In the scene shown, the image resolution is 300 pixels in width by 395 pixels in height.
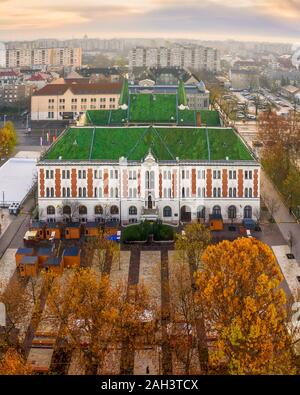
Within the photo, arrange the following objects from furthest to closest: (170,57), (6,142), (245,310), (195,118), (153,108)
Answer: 1. (170,57)
2. (6,142)
3. (153,108)
4. (195,118)
5. (245,310)

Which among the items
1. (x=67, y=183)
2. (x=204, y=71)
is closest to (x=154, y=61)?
(x=204, y=71)

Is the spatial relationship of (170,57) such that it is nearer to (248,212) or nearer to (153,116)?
(153,116)

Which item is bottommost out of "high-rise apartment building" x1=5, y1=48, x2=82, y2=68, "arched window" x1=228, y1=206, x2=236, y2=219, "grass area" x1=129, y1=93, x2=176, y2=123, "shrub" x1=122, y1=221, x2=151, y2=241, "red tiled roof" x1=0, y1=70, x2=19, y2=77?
"shrub" x1=122, y1=221, x2=151, y2=241

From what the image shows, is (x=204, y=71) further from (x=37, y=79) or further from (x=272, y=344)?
(x=272, y=344)

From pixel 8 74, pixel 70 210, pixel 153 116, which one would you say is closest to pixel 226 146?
pixel 70 210

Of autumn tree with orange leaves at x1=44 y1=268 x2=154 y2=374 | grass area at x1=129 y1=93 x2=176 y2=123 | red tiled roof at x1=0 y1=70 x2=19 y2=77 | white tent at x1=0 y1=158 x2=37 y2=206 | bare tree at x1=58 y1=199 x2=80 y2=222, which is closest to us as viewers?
autumn tree with orange leaves at x1=44 y1=268 x2=154 y2=374

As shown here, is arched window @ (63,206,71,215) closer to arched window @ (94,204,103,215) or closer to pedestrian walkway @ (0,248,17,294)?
arched window @ (94,204,103,215)

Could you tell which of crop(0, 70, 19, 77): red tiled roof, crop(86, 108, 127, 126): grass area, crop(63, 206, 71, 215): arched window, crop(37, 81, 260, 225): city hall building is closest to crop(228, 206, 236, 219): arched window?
crop(37, 81, 260, 225): city hall building
